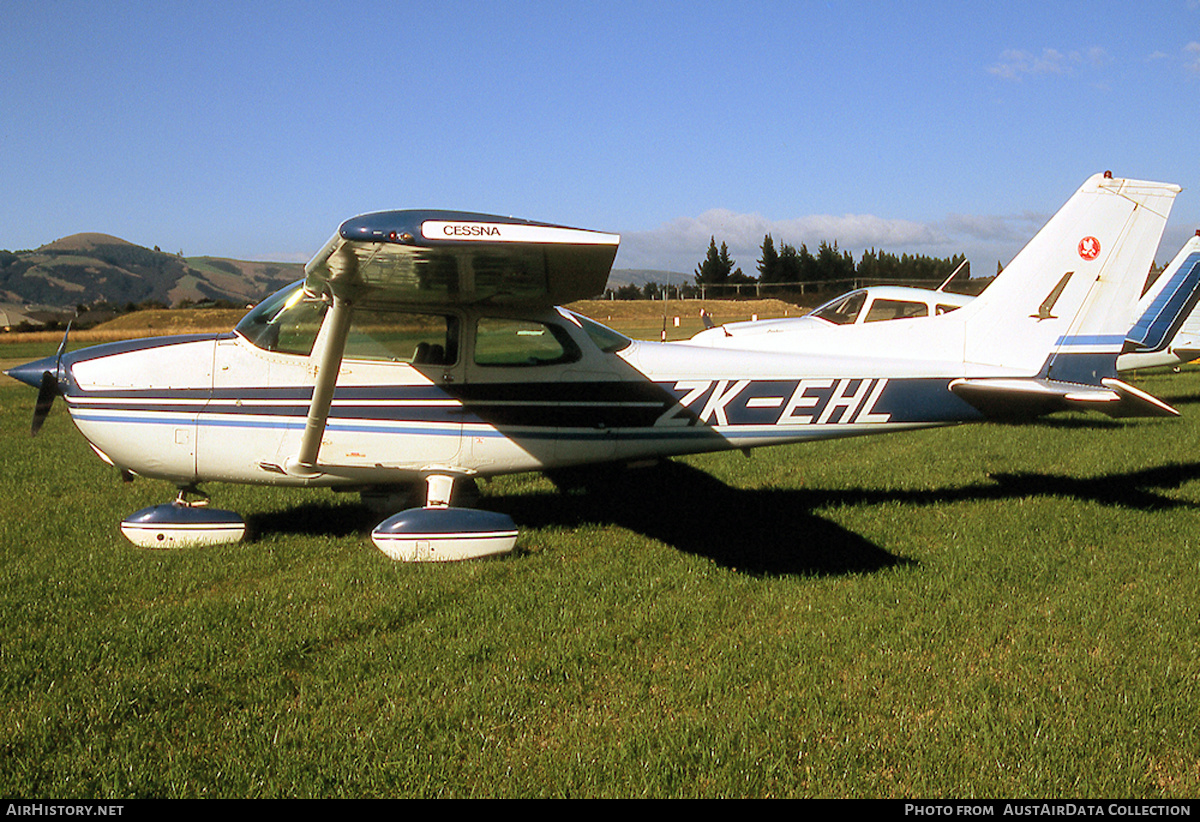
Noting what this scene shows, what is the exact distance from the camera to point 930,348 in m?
6.71

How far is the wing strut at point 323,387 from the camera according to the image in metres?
5.23

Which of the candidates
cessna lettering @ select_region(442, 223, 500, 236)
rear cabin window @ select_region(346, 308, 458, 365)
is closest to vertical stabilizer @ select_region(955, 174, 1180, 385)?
rear cabin window @ select_region(346, 308, 458, 365)

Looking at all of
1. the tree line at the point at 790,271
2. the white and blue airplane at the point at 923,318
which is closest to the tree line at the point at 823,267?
the tree line at the point at 790,271

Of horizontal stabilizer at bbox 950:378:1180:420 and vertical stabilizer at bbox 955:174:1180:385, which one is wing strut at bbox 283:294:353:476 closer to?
horizontal stabilizer at bbox 950:378:1180:420

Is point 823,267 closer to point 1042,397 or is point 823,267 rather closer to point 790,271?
point 790,271

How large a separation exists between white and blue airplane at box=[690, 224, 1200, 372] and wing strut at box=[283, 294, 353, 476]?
387 centimetres

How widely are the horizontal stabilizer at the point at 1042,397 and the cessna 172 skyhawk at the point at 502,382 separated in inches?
0.8

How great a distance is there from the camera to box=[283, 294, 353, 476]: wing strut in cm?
523

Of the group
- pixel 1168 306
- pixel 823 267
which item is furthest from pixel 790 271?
pixel 1168 306

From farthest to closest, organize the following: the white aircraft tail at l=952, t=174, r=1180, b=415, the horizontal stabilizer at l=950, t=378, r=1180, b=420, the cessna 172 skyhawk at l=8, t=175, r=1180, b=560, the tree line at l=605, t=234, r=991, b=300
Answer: the tree line at l=605, t=234, r=991, b=300 → the white aircraft tail at l=952, t=174, r=1180, b=415 → the horizontal stabilizer at l=950, t=378, r=1180, b=420 → the cessna 172 skyhawk at l=8, t=175, r=1180, b=560

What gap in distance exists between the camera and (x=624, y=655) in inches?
159

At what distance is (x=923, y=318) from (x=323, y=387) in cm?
503
